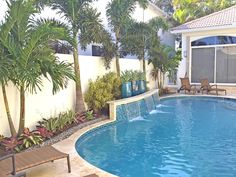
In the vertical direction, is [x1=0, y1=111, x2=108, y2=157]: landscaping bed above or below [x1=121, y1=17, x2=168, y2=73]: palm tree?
below

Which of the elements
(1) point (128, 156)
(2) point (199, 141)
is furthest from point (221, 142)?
(1) point (128, 156)

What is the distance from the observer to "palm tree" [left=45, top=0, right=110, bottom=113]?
10.6 metres

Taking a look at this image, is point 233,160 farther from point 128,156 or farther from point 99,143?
point 99,143

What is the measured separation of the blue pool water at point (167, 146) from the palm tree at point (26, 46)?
2.48 m

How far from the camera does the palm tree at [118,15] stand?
1377cm

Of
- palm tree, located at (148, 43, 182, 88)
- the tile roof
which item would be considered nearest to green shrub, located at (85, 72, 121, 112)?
palm tree, located at (148, 43, 182, 88)

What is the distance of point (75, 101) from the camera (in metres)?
11.6

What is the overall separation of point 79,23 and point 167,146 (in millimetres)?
5770

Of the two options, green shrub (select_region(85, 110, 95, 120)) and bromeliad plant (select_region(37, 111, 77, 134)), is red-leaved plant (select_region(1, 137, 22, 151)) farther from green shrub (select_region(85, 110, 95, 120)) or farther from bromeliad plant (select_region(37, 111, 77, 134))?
green shrub (select_region(85, 110, 95, 120))

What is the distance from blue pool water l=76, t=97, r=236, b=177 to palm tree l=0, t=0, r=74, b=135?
2.48m

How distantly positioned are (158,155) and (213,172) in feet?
5.34

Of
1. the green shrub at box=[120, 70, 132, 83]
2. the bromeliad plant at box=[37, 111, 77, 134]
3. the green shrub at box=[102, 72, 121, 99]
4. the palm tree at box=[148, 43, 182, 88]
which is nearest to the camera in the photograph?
the bromeliad plant at box=[37, 111, 77, 134]

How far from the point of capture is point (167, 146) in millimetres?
8414

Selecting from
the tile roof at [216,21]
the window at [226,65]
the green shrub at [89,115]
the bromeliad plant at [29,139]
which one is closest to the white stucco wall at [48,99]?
the green shrub at [89,115]
